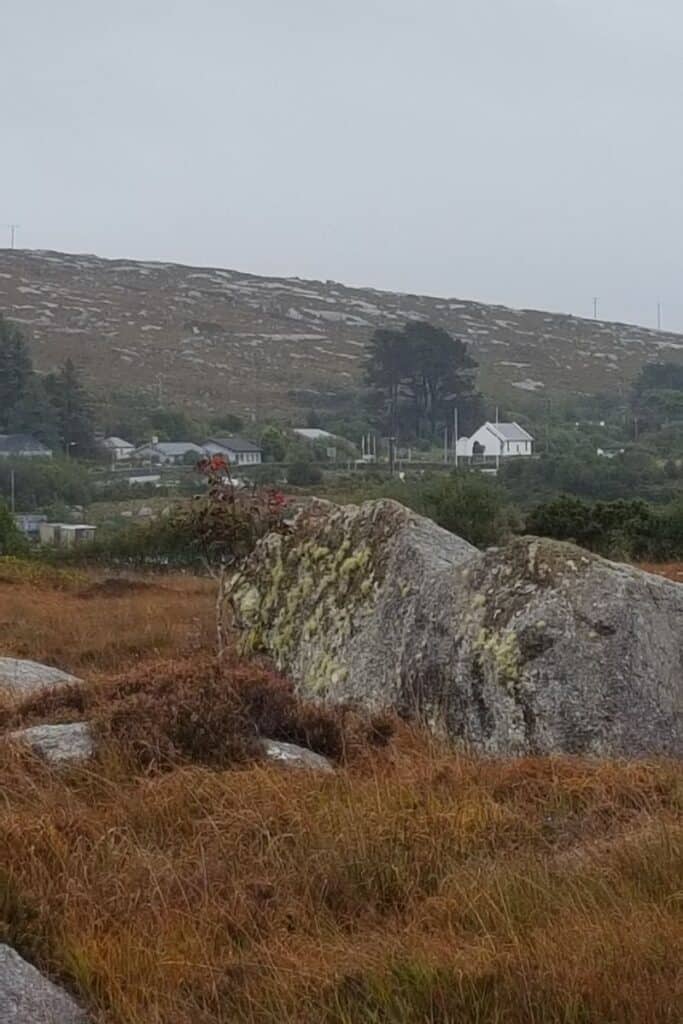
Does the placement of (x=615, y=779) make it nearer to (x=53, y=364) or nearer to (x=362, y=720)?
(x=362, y=720)

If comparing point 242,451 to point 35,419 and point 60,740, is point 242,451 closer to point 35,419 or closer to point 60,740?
point 35,419

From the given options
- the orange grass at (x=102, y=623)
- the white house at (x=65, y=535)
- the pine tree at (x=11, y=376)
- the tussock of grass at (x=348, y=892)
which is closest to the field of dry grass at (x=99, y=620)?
the orange grass at (x=102, y=623)

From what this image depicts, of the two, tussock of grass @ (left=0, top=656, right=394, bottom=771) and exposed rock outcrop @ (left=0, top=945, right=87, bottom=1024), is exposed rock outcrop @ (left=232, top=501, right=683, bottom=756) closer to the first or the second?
tussock of grass @ (left=0, top=656, right=394, bottom=771)

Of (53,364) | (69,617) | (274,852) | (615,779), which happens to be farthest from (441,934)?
(53,364)

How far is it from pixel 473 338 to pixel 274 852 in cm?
15780

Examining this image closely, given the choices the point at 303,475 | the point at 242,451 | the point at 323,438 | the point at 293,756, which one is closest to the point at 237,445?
the point at 242,451

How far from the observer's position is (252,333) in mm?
145875

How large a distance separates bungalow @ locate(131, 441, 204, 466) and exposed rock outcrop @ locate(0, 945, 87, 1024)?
248 feet

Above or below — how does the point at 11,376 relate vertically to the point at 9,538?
above

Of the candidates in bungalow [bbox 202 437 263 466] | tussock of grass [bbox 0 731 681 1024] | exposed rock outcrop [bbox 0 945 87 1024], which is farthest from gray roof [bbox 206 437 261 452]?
exposed rock outcrop [bbox 0 945 87 1024]

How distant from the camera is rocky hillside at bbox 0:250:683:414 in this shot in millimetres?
121188

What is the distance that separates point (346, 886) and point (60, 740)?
246 cm

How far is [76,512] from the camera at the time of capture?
62.0m

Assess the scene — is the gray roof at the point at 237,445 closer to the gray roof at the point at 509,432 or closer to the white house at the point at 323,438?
the white house at the point at 323,438
